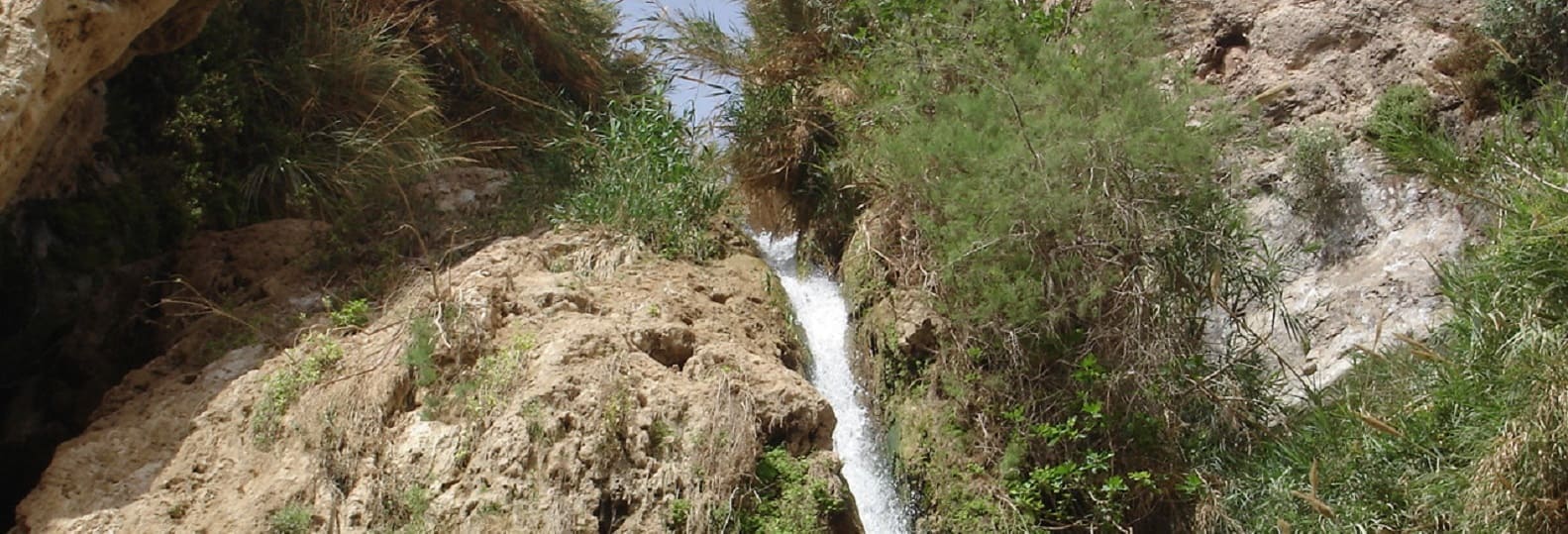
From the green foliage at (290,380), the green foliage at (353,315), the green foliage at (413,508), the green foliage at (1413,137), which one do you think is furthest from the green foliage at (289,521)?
the green foliage at (1413,137)

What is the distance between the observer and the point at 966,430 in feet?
28.3

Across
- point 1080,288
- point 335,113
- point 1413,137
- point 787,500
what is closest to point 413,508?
point 787,500

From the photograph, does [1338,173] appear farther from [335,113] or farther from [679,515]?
[335,113]

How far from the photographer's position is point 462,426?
24.5ft

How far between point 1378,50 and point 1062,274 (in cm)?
359

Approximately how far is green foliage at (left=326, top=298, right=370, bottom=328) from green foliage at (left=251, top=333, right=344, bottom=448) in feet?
0.42

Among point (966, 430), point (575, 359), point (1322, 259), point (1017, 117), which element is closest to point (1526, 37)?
point (1322, 259)

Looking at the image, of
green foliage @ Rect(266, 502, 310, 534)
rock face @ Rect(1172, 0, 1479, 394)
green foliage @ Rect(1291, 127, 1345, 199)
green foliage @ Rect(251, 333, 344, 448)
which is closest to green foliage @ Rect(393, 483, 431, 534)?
green foliage @ Rect(266, 502, 310, 534)

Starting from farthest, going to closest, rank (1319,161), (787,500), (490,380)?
(1319,161) < (490,380) < (787,500)

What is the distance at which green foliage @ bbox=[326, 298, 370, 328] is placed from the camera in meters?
8.40

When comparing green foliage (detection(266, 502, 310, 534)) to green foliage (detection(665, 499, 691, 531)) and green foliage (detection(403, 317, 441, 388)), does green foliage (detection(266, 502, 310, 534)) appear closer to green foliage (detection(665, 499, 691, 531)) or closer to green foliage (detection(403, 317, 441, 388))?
green foliage (detection(403, 317, 441, 388))

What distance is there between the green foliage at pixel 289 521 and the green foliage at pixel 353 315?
1580 mm

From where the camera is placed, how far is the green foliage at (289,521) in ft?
23.0

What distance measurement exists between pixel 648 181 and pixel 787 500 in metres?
3.42
